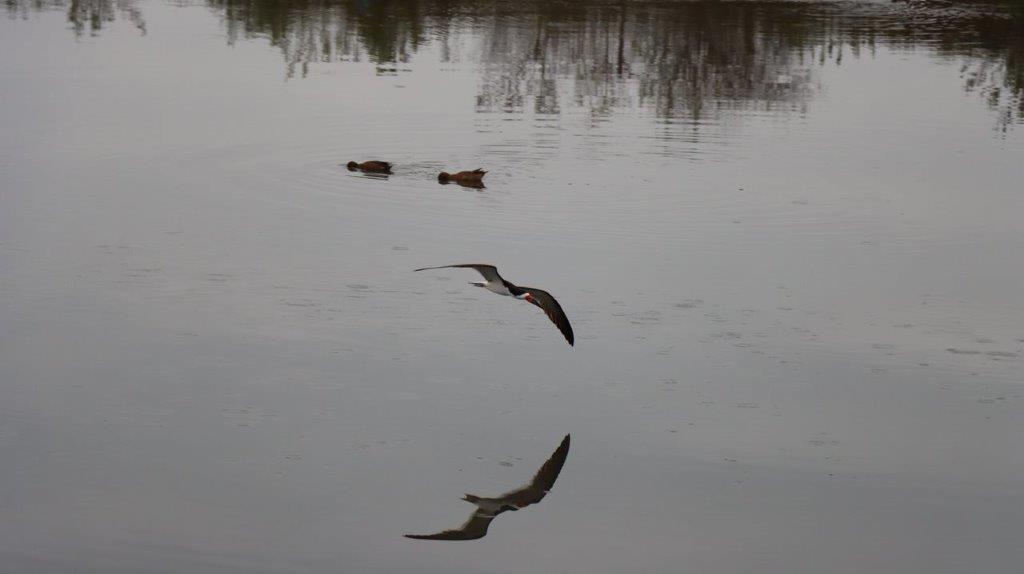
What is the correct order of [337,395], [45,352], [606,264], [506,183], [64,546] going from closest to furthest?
[64,546]
[337,395]
[45,352]
[606,264]
[506,183]

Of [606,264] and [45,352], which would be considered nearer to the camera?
[45,352]

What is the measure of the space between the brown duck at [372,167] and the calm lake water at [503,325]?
0.46 ft

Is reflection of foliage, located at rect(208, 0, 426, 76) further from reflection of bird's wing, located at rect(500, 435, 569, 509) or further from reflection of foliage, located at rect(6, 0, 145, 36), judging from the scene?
reflection of bird's wing, located at rect(500, 435, 569, 509)

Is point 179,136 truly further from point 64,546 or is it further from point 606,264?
point 64,546

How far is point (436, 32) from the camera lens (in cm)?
2766

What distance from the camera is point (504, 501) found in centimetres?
844

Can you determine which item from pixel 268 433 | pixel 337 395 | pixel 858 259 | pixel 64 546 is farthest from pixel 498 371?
pixel 858 259

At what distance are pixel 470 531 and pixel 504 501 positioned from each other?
419 mm

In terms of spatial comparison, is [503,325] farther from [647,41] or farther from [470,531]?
[647,41]

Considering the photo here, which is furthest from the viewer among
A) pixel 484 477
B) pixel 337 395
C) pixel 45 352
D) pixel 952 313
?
pixel 952 313

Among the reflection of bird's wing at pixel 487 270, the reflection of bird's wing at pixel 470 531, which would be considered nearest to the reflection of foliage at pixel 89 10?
the reflection of bird's wing at pixel 487 270

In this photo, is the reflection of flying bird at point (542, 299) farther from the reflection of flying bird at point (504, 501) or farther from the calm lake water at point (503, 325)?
the reflection of flying bird at point (504, 501)

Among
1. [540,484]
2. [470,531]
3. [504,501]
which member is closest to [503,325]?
[540,484]

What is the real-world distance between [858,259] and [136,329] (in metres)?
6.21
